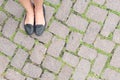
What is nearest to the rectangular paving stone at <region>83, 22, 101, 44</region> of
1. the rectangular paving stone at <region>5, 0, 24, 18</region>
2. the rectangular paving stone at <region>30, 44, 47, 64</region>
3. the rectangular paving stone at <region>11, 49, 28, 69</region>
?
the rectangular paving stone at <region>30, 44, 47, 64</region>

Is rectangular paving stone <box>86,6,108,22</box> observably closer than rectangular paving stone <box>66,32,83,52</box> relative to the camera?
No

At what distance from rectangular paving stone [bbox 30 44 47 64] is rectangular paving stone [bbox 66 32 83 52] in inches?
14.7

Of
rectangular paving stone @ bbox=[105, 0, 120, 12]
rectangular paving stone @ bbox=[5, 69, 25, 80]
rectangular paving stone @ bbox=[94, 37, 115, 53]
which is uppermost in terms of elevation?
rectangular paving stone @ bbox=[105, 0, 120, 12]

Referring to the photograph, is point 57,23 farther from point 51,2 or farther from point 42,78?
point 42,78

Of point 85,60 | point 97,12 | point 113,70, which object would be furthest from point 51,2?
point 113,70

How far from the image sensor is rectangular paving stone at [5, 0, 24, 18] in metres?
4.72

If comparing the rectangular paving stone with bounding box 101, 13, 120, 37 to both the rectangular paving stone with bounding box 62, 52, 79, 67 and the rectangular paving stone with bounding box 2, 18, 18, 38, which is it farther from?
the rectangular paving stone with bounding box 2, 18, 18, 38

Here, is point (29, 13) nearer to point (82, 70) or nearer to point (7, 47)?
point (7, 47)

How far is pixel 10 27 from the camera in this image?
4.66 meters

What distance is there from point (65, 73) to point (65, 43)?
45cm

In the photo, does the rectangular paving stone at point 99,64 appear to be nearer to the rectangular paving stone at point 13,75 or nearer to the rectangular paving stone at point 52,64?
the rectangular paving stone at point 52,64

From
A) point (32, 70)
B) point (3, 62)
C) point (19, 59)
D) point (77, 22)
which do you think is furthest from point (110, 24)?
point (3, 62)

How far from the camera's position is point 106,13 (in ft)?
15.6

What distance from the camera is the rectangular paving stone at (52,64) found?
4504 millimetres
